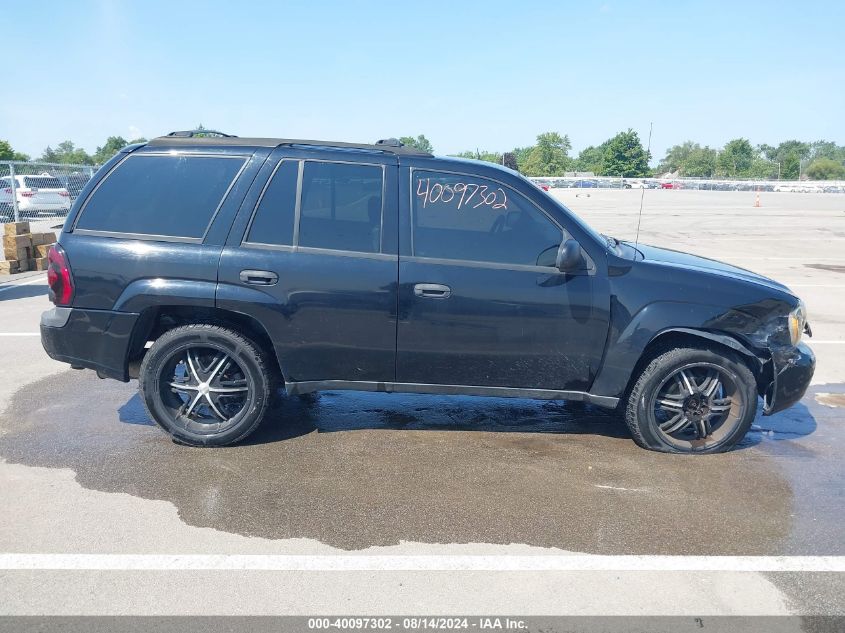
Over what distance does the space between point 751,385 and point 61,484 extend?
434cm

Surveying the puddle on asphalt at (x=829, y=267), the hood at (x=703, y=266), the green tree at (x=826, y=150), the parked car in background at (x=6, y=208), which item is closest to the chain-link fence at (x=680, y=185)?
the puddle on asphalt at (x=829, y=267)

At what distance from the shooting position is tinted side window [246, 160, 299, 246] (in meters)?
4.32

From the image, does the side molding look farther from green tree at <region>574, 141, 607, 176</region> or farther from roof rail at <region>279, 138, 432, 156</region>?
green tree at <region>574, 141, 607, 176</region>

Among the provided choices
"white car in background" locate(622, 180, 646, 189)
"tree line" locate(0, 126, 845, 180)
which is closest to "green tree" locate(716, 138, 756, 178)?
"tree line" locate(0, 126, 845, 180)

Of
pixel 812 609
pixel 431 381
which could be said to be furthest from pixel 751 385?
pixel 431 381

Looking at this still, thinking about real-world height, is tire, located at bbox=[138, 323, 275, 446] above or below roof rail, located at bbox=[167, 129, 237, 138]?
below

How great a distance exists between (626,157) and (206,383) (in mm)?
106243

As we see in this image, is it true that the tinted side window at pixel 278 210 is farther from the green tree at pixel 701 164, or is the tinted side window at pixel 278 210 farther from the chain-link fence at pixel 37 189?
the green tree at pixel 701 164

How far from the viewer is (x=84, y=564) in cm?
309

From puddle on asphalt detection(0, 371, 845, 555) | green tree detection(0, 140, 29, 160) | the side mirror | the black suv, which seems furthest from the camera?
green tree detection(0, 140, 29, 160)

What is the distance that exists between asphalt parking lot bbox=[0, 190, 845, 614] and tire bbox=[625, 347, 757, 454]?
0.15 meters

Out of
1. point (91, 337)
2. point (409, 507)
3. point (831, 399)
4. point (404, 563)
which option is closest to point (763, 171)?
point (831, 399)

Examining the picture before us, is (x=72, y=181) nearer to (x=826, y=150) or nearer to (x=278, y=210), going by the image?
(x=278, y=210)

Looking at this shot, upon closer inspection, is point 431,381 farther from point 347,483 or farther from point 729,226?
point 729,226
